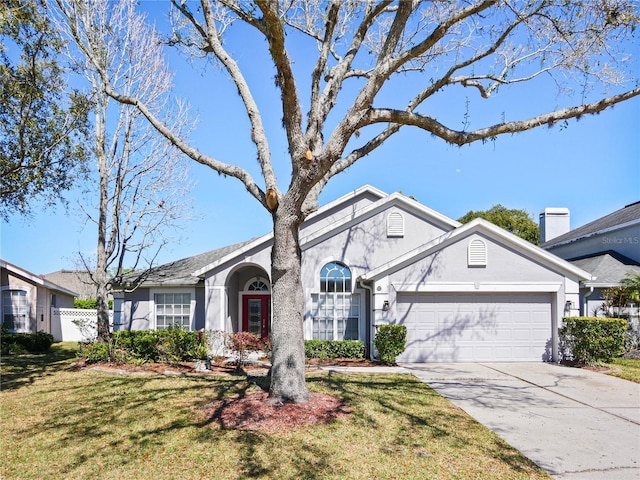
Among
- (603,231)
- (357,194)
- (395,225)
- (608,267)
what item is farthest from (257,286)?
(603,231)

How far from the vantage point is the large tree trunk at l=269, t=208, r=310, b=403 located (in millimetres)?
7707

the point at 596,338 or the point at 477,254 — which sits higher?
the point at 477,254

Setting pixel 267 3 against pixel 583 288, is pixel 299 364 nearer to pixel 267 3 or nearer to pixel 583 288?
pixel 267 3

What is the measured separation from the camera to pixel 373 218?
50.0 feet

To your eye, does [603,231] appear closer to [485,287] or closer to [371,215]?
[485,287]

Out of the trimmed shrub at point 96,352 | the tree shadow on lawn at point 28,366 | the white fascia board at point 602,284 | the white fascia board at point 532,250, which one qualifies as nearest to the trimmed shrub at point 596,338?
the white fascia board at point 532,250

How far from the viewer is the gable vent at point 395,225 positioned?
49.9ft

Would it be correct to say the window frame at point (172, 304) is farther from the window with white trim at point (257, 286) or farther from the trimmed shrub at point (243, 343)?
the trimmed shrub at point (243, 343)

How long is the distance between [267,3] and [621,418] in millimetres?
8836

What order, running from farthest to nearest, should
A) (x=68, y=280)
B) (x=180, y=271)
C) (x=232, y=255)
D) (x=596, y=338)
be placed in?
1. (x=68, y=280)
2. (x=180, y=271)
3. (x=232, y=255)
4. (x=596, y=338)

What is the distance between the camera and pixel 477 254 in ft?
45.4

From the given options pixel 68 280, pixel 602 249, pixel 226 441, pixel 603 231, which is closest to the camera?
pixel 226 441

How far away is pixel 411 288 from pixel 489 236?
2.97 metres

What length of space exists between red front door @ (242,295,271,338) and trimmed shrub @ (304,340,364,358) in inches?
145
